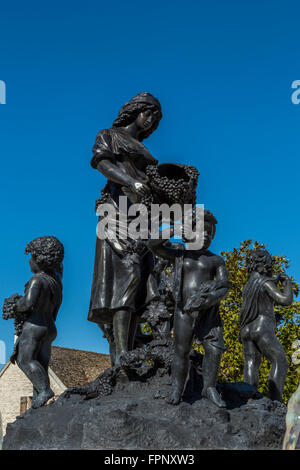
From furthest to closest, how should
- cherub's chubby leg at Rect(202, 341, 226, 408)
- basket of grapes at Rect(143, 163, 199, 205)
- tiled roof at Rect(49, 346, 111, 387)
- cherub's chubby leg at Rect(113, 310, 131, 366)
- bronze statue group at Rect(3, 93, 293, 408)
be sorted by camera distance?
1. tiled roof at Rect(49, 346, 111, 387)
2. cherub's chubby leg at Rect(113, 310, 131, 366)
3. basket of grapes at Rect(143, 163, 199, 205)
4. bronze statue group at Rect(3, 93, 293, 408)
5. cherub's chubby leg at Rect(202, 341, 226, 408)

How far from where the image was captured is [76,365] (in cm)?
3606

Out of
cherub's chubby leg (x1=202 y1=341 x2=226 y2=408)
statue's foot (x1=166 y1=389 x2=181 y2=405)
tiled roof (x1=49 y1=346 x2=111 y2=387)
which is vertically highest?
tiled roof (x1=49 y1=346 x2=111 y2=387)

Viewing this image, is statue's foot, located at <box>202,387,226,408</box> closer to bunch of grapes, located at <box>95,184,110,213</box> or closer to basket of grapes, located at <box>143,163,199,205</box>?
basket of grapes, located at <box>143,163,199,205</box>

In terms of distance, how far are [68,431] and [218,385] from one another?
66.8 inches

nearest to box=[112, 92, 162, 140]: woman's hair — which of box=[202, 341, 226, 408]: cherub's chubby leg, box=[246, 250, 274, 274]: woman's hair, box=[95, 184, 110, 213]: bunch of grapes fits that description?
box=[95, 184, 110, 213]: bunch of grapes

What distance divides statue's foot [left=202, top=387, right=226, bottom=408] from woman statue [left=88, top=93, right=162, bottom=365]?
156cm

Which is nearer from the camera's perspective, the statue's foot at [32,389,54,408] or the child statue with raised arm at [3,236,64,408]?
the statue's foot at [32,389,54,408]

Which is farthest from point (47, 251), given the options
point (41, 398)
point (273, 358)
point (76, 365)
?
point (76, 365)

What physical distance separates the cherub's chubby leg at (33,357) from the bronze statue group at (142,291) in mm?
11

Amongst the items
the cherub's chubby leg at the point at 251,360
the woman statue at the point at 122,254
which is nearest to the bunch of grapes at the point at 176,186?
the woman statue at the point at 122,254

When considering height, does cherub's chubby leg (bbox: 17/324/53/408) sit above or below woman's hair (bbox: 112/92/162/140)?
below

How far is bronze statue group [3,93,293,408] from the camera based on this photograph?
19.4 feet

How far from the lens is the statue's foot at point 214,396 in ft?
18.6
